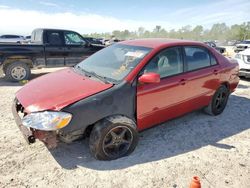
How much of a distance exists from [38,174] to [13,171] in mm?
336

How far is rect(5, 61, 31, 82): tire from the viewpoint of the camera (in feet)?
26.3

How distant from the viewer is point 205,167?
3275 millimetres

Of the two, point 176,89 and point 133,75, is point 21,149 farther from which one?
point 176,89

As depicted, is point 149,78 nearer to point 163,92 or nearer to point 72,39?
point 163,92

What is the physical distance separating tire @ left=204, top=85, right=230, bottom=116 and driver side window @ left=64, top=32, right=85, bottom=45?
610cm

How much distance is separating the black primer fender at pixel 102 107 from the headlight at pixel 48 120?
0.07 m

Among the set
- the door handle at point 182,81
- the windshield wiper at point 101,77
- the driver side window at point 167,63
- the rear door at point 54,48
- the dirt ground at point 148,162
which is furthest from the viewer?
the rear door at point 54,48

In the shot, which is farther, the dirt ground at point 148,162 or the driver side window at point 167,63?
the driver side window at point 167,63

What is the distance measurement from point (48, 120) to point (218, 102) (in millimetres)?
3664

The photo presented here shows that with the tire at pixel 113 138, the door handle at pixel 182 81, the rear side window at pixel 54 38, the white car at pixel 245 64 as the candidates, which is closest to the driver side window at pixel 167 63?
the door handle at pixel 182 81

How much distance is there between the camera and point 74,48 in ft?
30.6

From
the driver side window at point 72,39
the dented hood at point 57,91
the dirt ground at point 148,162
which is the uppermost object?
the driver side window at point 72,39

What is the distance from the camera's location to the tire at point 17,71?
8.02 m

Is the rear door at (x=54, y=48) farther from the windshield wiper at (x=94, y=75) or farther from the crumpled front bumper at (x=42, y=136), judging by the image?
the crumpled front bumper at (x=42, y=136)
